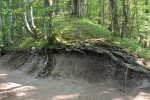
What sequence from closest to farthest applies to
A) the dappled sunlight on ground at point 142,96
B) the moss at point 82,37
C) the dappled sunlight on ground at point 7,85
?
the dappled sunlight on ground at point 142,96 → the dappled sunlight on ground at point 7,85 → the moss at point 82,37

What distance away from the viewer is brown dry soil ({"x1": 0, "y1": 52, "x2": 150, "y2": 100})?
11766mm

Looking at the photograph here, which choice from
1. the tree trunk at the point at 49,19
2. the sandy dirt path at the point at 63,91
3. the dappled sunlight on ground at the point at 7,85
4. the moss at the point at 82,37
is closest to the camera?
the sandy dirt path at the point at 63,91

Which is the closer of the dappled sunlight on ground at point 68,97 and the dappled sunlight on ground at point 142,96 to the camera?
the dappled sunlight on ground at point 142,96

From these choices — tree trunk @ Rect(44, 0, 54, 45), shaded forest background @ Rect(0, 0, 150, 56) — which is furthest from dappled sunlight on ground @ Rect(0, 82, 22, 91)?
tree trunk @ Rect(44, 0, 54, 45)

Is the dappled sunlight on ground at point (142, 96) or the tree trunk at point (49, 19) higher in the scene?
the tree trunk at point (49, 19)

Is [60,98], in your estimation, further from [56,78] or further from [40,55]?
[40,55]

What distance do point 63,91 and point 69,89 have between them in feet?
1.34

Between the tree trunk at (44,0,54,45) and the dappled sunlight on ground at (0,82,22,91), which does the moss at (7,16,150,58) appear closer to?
the tree trunk at (44,0,54,45)

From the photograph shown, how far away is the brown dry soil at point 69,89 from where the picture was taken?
11.8 metres

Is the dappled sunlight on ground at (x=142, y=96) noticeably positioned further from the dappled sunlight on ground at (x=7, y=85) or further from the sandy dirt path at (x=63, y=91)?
the dappled sunlight on ground at (x=7, y=85)

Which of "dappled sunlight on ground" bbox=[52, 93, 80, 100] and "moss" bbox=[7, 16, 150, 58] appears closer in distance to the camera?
"dappled sunlight on ground" bbox=[52, 93, 80, 100]

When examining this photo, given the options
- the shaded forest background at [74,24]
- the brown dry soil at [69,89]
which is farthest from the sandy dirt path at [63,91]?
the shaded forest background at [74,24]

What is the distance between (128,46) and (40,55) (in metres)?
6.09

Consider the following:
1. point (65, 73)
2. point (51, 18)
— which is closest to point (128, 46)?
point (65, 73)
